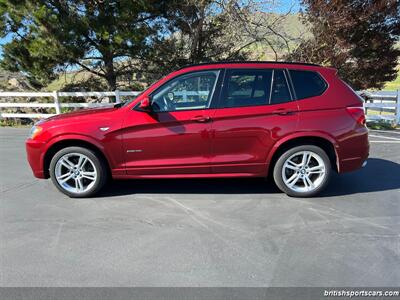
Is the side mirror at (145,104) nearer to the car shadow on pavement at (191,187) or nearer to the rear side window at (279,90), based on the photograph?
the car shadow on pavement at (191,187)

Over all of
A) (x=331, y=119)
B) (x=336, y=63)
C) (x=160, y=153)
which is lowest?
(x=160, y=153)

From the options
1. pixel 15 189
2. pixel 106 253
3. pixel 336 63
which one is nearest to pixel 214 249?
pixel 106 253

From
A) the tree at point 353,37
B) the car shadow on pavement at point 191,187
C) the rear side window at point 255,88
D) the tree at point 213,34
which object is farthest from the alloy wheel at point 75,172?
the tree at point 353,37

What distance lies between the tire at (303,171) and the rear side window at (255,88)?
2.43ft

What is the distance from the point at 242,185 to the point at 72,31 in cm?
959

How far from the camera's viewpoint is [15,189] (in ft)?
17.4

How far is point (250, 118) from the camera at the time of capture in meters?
4.54

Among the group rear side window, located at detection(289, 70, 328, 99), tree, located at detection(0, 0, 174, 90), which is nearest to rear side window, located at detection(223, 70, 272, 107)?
rear side window, located at detection(289, 70, 328, 99)

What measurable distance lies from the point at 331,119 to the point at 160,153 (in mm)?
2293

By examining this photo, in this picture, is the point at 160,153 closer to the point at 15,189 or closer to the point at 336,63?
the point at 15,189

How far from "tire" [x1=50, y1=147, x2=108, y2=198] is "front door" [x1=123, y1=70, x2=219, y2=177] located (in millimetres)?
424

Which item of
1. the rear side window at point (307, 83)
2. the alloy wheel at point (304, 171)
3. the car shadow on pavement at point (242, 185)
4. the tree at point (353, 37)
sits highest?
the tree at point (353, 37)

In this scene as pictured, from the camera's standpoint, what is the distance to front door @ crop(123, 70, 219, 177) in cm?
453

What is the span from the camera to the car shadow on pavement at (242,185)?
197 inches
